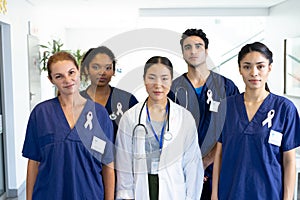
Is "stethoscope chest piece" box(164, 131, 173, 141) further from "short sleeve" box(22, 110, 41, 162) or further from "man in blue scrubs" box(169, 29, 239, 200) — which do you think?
"short sleeve" box(22, 110, 41, 162)

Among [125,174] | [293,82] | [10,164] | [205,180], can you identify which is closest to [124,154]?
[125,174]

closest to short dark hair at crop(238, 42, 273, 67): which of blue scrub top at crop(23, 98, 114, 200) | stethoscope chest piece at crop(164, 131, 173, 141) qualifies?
stethoscope chest piece at crop(164, 131, 173, 141)

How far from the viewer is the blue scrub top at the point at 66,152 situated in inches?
55.0

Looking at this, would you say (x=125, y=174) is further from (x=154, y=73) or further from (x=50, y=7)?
(x=50, y=7)

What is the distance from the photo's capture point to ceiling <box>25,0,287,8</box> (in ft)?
15.3

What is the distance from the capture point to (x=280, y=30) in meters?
5.03

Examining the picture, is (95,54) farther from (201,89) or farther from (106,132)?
(201,89)

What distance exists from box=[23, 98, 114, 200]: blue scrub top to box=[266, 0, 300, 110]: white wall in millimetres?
3680

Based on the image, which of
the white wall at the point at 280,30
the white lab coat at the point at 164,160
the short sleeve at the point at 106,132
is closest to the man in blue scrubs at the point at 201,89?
the white lab coat at the point at 164,160

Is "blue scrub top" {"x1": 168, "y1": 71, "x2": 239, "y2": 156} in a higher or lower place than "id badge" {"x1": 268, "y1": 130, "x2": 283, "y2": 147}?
higher

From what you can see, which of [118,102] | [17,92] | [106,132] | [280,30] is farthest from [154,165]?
[280,30]

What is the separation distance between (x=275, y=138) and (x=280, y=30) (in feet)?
13.3

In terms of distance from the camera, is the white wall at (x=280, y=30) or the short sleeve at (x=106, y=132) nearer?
the short sleeve at (x=106, y=132)

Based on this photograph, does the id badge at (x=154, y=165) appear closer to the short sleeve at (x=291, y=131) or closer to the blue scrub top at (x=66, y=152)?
the blue scrub top at (x=66, y=152)
